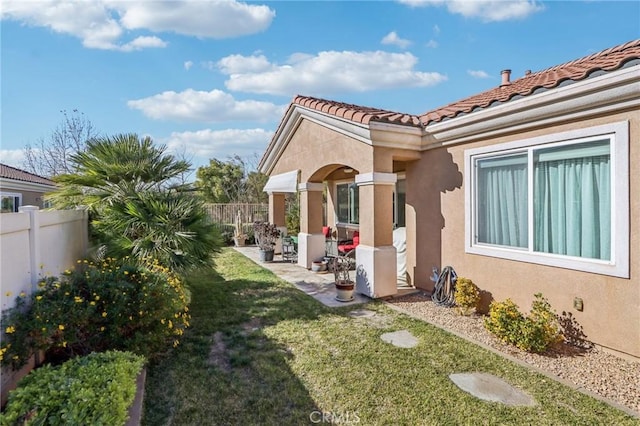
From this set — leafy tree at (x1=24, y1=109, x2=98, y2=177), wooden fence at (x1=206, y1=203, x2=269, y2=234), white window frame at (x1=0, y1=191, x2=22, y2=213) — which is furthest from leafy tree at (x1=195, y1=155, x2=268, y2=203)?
white window frame at (x1=0, y1=191, x2=22, y2=213)

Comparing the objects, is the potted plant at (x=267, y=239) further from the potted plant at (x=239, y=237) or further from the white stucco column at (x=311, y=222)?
the potted plant at (x=239, y=237)

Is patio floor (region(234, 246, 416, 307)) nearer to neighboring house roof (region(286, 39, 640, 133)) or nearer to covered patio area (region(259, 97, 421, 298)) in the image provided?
covered patio area (region(259, 97, 421, 298))

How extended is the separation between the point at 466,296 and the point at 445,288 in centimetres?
111

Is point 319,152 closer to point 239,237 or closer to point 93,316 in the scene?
point 93,316

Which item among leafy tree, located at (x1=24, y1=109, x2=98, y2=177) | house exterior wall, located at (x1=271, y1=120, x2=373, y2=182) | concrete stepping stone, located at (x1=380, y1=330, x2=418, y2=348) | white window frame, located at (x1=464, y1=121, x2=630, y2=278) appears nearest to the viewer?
white window frame, located at (x1=464, y1=121, x2=630, y2=278)

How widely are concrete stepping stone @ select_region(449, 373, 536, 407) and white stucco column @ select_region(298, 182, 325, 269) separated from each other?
389 inches

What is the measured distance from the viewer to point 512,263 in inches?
337

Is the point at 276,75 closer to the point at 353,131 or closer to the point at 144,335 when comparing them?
the point at 353,131

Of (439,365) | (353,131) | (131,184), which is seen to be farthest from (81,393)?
(353,131)

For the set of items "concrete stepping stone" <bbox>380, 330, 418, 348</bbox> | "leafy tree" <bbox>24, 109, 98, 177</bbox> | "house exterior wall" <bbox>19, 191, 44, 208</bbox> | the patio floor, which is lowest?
"concrete stepping stone" <bbox>380, 330, 418, 348</bbox>

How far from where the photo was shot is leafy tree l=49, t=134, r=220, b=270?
8898 millimetres

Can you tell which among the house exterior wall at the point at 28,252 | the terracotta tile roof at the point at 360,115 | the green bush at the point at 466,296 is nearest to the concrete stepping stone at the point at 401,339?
the green bush at the point at 466,296

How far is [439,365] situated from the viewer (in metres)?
6.37

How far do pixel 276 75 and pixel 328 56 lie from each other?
12.2ft
